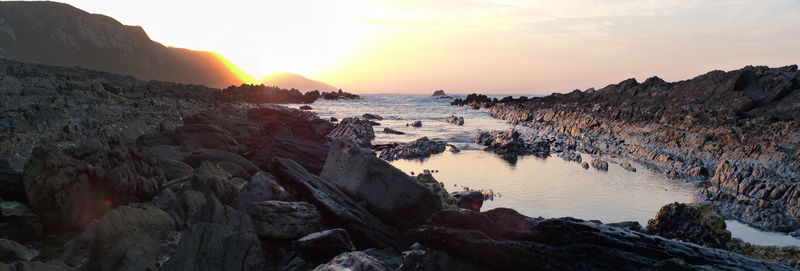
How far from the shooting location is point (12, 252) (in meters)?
3.30

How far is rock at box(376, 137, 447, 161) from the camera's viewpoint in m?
12.5

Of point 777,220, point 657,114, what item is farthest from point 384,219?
point 657,114

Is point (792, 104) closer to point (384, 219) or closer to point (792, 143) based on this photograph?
point (792, 143)

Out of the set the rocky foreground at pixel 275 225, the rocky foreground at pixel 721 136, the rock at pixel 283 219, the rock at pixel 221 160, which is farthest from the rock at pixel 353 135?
the rock at pixel 283 219

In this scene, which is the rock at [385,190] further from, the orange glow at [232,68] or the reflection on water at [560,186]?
the orange glow at [232,68]

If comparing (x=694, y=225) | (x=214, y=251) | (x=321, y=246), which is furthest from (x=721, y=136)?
(x=214, y=251)

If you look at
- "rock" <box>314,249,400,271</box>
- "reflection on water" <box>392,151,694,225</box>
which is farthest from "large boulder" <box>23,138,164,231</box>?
"reflection on water" <box>392,151,694,225</box>

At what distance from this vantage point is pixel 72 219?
13.8ft

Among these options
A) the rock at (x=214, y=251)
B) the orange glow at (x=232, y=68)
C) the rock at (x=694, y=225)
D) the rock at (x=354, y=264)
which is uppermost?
the orange glow at (x=232, y=68)

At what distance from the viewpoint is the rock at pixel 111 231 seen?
3391mm

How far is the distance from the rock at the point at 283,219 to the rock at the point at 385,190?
0.80 m

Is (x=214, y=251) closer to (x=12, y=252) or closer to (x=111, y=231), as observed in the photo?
(x=111, y=231)

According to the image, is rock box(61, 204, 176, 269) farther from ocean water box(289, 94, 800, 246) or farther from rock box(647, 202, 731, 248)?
rock box(647, 202, 731, 248)

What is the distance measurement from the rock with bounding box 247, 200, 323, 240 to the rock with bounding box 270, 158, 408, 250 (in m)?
0.26
